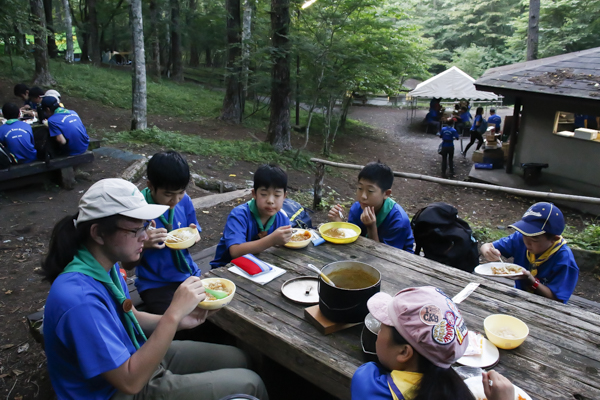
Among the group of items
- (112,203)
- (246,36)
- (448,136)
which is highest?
(246,36)

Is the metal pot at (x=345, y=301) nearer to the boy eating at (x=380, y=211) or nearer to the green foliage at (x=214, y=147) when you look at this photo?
the boy eating at (x=380, y=211)

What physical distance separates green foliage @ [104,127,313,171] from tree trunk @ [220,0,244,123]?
162 inches

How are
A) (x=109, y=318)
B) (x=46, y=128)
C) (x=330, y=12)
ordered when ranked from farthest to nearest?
1. (x=330, y=12)
2. (x=46, y=128)
3. (x=109, y=318)

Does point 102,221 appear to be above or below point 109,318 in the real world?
above

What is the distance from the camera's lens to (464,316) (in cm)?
231

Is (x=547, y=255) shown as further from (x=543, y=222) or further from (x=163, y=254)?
(x=163, y=254)

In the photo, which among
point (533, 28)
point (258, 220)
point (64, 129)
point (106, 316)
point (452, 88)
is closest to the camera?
point (106, 316)

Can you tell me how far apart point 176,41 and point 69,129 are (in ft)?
59.5

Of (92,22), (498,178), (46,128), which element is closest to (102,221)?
(46,128)

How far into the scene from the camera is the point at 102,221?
1.85m

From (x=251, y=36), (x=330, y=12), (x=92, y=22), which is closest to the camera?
(x=330, y=12)

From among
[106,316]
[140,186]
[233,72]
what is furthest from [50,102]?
[233,72]

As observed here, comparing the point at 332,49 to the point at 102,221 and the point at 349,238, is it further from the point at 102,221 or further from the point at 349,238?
the point at 102,221

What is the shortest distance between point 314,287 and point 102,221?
51.2 inches
